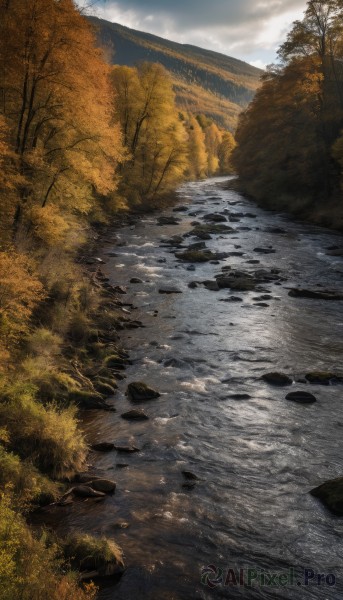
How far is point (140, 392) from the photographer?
41.1 feet

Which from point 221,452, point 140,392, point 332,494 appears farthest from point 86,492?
point 332,494

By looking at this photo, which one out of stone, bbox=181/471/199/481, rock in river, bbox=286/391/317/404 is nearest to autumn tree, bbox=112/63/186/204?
rock in river, bbox=286/391/317/404

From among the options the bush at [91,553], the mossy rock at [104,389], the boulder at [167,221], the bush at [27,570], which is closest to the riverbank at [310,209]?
the boulder at [167,221]

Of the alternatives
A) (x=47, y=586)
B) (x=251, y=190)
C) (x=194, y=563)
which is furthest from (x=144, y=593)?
(x=251, y=190)

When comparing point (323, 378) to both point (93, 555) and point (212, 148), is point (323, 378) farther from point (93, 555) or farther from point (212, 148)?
point (212, 148)

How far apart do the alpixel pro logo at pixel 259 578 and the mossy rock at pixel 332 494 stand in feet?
4.86

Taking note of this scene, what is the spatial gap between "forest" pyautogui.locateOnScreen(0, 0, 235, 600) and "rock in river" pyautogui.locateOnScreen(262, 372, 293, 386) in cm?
475

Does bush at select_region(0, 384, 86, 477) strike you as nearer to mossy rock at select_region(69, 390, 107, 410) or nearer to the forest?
the forest

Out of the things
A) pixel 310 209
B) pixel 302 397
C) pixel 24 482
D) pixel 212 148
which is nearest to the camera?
pixel 24 482

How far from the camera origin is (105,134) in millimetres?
17328

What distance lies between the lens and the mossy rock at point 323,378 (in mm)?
13344

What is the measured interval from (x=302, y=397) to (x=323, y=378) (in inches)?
52.5

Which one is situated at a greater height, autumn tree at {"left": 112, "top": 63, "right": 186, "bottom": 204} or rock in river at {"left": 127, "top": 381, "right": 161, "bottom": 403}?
autumn tree at {"left": 112, "top": 63, "right": 186, "bottom": 204}

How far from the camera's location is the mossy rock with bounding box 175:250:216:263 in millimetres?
28344
